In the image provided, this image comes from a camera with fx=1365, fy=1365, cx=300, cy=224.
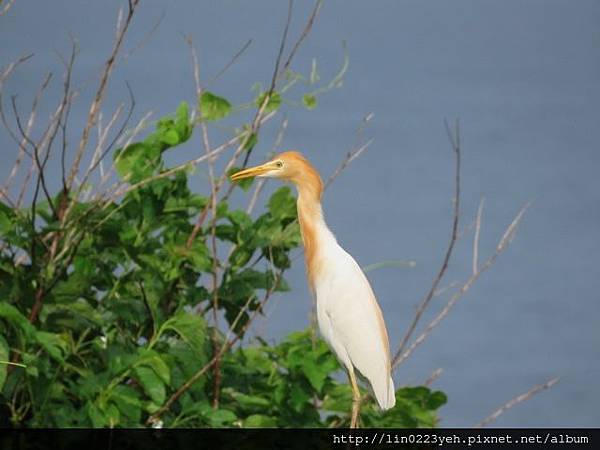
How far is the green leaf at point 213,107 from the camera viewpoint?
3.39 metres

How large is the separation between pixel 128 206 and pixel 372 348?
2.59 feet

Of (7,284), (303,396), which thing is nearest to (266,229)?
(303,396)

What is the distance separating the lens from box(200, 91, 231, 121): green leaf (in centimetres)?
339

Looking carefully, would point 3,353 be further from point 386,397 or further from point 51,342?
point 386,397

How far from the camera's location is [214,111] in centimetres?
340

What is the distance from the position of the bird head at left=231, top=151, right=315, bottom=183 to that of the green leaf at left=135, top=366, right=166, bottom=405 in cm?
62

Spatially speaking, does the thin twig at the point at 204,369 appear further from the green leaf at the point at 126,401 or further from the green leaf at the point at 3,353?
the green leaf at the point at 3,353

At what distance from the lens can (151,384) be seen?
10.5ft

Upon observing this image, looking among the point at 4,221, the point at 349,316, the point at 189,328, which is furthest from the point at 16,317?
the point at 349,316

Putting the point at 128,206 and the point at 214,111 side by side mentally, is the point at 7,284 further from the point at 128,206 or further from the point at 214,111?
the point at 214,111

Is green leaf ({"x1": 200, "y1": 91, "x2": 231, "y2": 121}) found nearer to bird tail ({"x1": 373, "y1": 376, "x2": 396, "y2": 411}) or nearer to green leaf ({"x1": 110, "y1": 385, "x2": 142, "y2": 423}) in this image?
green leaf ({"x1": 110, "y1": 385, "x2": 142, "y2": 423})

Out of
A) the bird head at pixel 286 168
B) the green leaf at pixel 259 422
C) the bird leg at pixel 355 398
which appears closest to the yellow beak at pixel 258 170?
the bird head at pixel 286 168

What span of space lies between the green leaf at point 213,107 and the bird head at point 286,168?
57cm

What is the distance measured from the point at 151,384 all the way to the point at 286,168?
688mm
